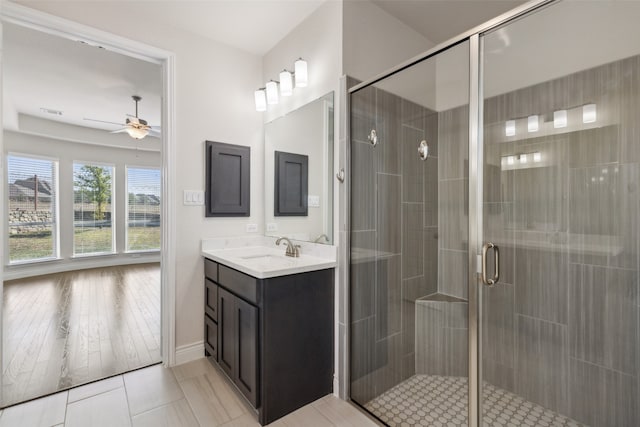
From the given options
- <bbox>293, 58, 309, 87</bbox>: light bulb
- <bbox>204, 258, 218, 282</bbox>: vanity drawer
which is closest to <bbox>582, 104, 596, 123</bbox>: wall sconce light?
<bbox>293, 58, 309, 87</bbox>: light bulb

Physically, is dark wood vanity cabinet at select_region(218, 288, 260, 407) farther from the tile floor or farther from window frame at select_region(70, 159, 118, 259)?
window frame at select_region(70, 159, 118, 259)

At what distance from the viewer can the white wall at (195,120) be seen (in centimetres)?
235

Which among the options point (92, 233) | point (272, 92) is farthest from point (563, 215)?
point (92, 233)

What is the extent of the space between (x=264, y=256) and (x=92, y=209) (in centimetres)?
551

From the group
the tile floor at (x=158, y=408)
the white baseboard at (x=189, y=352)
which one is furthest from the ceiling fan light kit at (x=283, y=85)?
the tile floor at (x=158, y=408)

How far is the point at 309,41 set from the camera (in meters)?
2.22

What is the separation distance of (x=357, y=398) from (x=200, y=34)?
301 centimetres

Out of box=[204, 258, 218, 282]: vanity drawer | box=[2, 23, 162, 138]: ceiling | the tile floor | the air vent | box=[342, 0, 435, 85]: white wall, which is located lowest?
the tile floor

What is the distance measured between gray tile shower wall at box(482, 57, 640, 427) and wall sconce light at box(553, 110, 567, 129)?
0.02 meters

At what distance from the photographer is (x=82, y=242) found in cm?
590

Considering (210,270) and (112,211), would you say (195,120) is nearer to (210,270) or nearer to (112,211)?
(210,270)

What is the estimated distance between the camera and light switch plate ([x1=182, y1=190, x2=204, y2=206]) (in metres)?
2.40

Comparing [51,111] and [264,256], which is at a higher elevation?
[51,111]

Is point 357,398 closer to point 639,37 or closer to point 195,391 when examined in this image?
point 195,391
